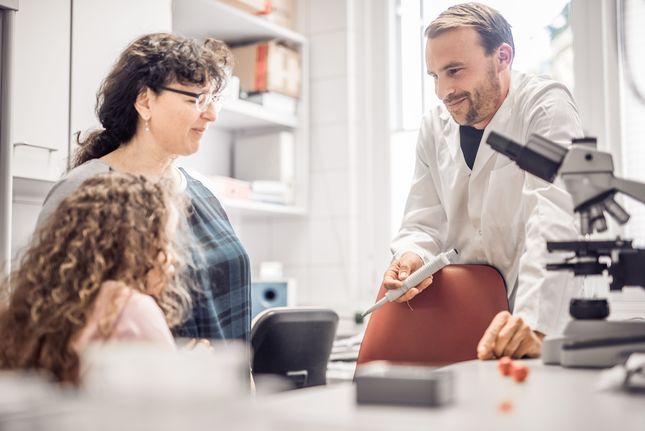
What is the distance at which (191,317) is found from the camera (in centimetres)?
164

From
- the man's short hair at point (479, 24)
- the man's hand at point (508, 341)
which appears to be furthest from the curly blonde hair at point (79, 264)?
the man's short hair at point (479, 24)

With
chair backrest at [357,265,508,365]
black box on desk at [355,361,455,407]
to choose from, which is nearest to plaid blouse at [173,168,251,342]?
chair backrest at [357,265,508,365]

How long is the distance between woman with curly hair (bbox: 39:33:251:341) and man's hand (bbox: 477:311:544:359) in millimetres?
752

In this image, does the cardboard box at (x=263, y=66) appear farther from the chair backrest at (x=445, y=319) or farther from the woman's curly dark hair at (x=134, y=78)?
the chair backrest at (x=445, y=319)

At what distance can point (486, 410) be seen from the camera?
641mm

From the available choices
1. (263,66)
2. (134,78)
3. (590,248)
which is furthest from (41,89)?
(590,248)

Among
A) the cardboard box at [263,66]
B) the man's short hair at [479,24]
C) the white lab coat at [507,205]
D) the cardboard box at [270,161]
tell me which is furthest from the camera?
the cardboard box at [270,161]

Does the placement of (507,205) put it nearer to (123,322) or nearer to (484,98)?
(484,98)

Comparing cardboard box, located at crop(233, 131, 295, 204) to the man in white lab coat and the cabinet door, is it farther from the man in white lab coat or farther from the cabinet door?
the man in white lab coat

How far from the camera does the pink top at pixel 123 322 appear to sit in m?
0.98

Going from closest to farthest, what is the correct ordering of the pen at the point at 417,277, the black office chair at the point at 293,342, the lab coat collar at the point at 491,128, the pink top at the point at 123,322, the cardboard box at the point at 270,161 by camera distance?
the pink top at the point at 123,322, the pen at the point at 417,277, the lab coat collar at the point at 491,128, the black office chair at the point at 293,342, the cardboard box at the point at 270,161

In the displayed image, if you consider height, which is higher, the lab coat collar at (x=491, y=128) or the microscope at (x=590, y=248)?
the lab coat collar at (x=491, y=128)

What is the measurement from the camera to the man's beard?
5.67 ft

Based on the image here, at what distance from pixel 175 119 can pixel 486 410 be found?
1338 mm
